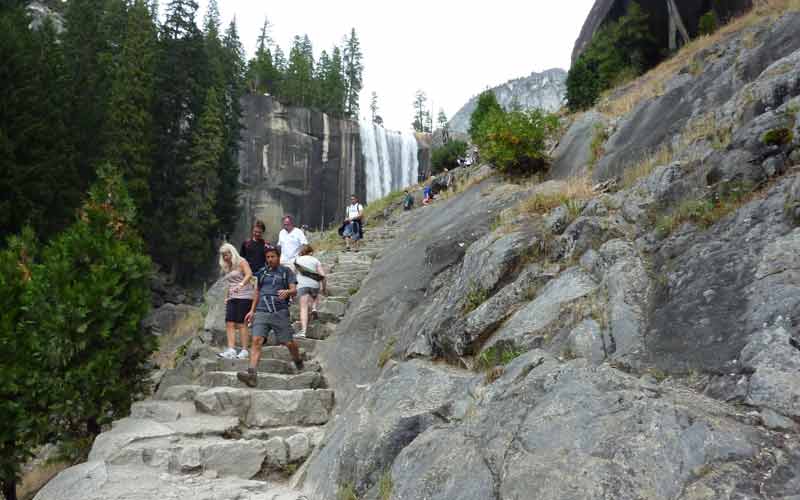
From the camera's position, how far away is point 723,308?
3.85m

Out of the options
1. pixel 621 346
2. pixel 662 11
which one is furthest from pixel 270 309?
pixel 662 11

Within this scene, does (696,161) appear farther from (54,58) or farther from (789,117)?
(54,58)

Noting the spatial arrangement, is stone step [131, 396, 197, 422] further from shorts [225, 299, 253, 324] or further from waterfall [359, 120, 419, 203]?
waterfall [359, 120, 419, 203]

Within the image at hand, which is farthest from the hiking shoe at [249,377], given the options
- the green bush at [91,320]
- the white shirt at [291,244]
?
the white shirt at [291,244]

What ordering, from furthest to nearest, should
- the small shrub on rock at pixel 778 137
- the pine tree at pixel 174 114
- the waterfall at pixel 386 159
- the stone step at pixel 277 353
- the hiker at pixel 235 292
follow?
the waterfall at pixel 386 159, the pine tree at pixel 174 114, the stone step at pixel 277 353, the hiker at pixel 235 292, the small shrub on rock at pixel 778 137

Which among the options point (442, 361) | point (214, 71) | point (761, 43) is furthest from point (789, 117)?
point (214, 71)

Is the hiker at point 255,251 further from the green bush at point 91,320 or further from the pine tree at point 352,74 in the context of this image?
the pine tree at point 352,74

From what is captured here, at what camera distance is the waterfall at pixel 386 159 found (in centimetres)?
4562

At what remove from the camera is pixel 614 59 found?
62.7 ft

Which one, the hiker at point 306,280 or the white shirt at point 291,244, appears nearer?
the hiker at point 306,280

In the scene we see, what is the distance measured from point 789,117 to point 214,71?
1307 inches

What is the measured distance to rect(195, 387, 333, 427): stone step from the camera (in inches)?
274

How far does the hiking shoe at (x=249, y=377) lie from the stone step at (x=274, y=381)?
4.3 inches

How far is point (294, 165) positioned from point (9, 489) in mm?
35502
